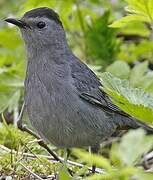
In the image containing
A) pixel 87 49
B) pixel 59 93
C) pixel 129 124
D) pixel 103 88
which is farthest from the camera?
pixel 87 49

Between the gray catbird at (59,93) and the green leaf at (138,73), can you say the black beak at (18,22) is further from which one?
the green leaf at (138,73)

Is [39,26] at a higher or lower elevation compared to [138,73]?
higher

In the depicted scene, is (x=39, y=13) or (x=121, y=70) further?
(x=121, y=70)

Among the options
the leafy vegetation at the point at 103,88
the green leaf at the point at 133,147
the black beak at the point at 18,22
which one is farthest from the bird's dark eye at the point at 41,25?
the green leaf at the point at 133,147

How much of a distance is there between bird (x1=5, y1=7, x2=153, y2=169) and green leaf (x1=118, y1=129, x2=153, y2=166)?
1974mm

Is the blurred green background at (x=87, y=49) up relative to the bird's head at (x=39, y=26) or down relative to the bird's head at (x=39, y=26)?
down

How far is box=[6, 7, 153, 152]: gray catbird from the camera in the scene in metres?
3.80

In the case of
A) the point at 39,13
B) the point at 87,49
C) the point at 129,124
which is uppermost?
the point at 39,13

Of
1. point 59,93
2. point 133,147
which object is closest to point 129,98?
point 133,147

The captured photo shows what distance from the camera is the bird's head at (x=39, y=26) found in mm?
4098

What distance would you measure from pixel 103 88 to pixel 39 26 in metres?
1.90

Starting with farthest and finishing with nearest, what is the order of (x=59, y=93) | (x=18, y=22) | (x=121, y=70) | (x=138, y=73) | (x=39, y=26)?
(x=121, y=70) → (x=138, y=73) → (x=39, y=26) → (x=18, y=22) → (x=59, y=93)

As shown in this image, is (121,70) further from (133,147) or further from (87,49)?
(133,147)

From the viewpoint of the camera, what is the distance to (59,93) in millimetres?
3820
